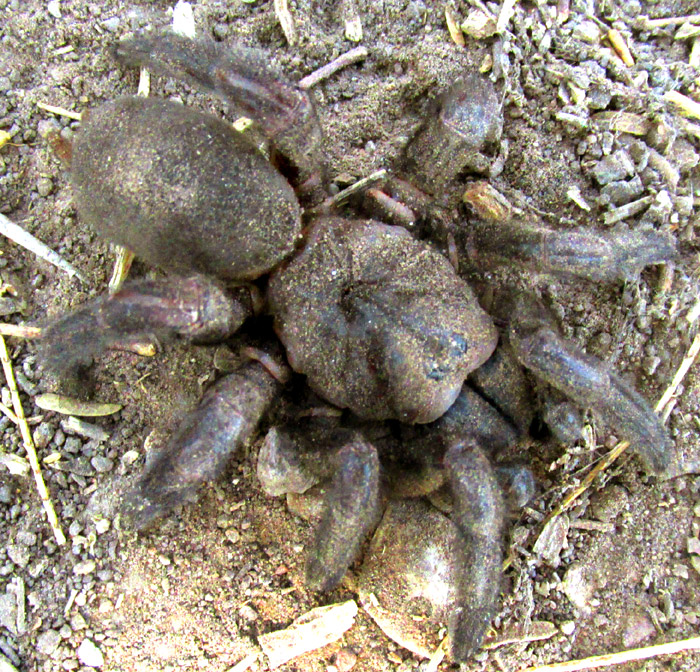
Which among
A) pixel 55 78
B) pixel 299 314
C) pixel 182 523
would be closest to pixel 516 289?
pixel 299 314

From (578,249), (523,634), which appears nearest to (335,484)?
(523,634)

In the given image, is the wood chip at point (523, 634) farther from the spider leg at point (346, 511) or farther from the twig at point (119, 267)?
the twig at point (119, 267)

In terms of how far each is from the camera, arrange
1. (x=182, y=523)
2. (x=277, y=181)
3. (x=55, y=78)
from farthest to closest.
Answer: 1. (x=55, y=78)
2. (x=182, y=523)
3. (x=277, y=181)

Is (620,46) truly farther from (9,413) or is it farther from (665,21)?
(9,413)

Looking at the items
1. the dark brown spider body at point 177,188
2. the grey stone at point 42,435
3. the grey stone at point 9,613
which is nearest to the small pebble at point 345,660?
the grey stone at point 9,613

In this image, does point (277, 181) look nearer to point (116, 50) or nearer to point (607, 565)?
point (116, 50)
